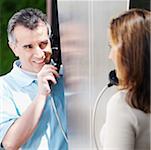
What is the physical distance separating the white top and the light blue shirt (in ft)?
0.49

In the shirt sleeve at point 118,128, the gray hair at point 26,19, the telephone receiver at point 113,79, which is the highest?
the gray hair at point 26,19

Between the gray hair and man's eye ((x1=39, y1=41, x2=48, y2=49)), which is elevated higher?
the gray hair

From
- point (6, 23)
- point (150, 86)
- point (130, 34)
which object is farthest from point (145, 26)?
point (6, 23)

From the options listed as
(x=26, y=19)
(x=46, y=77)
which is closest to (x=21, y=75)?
(x=46, y=77)

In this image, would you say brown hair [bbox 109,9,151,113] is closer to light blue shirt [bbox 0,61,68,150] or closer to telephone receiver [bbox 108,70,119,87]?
telephone receiver [bbox 108,70,119,87]

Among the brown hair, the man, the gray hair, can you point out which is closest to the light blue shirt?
the man

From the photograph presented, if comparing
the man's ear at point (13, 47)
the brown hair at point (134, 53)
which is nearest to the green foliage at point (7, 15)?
the man's ear at point (13, 47)

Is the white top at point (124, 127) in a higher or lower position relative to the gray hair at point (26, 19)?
lower

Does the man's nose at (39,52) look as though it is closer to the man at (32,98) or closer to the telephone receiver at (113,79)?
the man at (32,98)

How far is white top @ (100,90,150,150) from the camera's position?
1.18 meters

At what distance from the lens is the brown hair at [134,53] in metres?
1.19

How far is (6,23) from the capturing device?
4.08 ft

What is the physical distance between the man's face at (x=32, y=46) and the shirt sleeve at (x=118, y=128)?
0.89ft

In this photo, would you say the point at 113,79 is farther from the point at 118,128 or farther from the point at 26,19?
the point at 26,19
